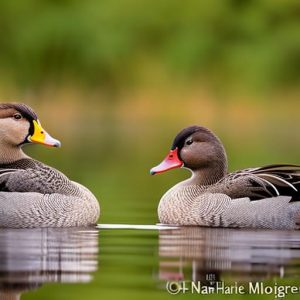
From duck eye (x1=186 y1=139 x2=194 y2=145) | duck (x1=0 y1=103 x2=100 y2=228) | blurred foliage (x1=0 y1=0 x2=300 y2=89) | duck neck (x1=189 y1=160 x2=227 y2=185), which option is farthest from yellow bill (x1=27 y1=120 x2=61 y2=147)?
blurred foliage (x1=0 y1=0 x2=300 y2=89)

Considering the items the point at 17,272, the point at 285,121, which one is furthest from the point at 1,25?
the point at 17,272

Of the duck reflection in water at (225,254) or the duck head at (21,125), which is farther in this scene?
the duck head at (21,125)

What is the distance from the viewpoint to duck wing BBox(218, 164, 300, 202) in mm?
10891

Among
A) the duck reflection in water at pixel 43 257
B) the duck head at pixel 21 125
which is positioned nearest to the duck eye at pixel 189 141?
the duck head at pixel 21 125

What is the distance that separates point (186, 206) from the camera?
36.8 ft

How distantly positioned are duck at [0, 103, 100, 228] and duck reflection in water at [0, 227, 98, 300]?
148 millimetres

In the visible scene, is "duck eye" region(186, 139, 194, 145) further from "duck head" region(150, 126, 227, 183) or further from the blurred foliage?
the blurred foliage

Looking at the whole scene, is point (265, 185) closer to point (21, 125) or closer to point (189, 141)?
point (189, 141)

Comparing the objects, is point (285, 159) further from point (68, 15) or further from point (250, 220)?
point (68, 15)

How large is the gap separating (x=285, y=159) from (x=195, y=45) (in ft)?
71.2

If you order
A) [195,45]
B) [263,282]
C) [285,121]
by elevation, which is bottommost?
[263,282]

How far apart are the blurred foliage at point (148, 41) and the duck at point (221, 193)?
1012 inches

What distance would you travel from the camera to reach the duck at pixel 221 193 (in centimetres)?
1087

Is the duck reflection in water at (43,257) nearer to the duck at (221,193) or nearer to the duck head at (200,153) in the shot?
the duck at (221,193)
